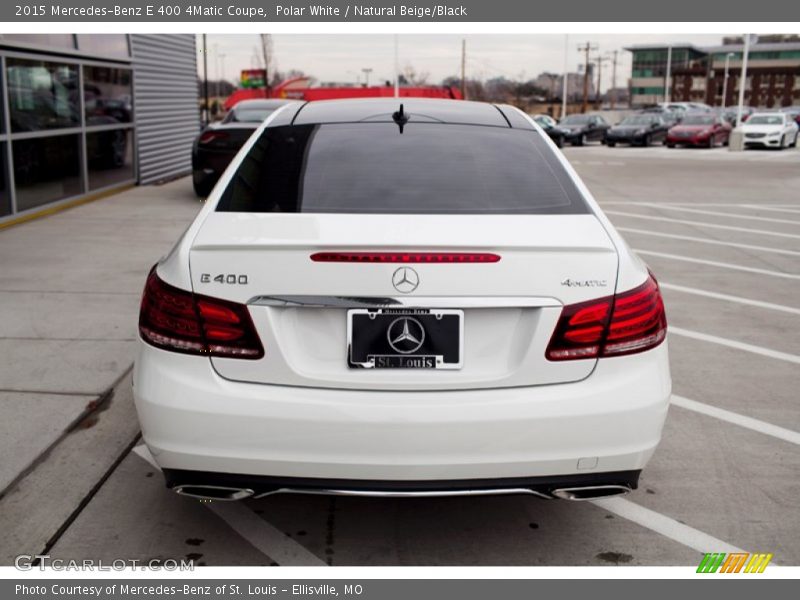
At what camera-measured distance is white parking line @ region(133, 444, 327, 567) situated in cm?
322

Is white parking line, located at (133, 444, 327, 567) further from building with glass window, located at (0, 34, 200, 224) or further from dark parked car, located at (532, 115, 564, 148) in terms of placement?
dark parked car, located at (532, 115, 564, 148)

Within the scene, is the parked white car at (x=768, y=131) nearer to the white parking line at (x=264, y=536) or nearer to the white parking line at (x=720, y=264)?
Answer: the white parking line at (x=720, y=264)

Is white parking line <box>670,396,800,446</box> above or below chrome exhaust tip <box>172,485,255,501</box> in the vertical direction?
below

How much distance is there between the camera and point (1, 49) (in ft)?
33.6

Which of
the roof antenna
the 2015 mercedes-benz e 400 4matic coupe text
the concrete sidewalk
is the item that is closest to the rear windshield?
the roof antenna

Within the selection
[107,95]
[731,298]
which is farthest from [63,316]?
[107,95]

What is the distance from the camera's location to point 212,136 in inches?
514

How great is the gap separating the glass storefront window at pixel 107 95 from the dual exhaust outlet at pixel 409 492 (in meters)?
11.5

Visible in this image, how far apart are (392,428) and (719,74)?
141 m

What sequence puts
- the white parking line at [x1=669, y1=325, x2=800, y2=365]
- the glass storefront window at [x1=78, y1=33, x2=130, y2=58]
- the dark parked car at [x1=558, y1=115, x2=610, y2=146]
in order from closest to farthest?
the white parking line at [x1=669, y1=325, x2=800, y2=365]
the glass storefront window at [x1=78, y1=33, x2=130, y2=58]
the dark parked car at [x1=558, y1=115, x2=610, y2=146]

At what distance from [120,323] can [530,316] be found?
13.8ft

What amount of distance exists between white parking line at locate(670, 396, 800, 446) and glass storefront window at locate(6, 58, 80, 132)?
28.9 ft

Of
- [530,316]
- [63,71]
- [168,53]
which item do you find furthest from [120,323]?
[168,53]

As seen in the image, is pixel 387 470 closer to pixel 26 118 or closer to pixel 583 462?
pixel 583 462
